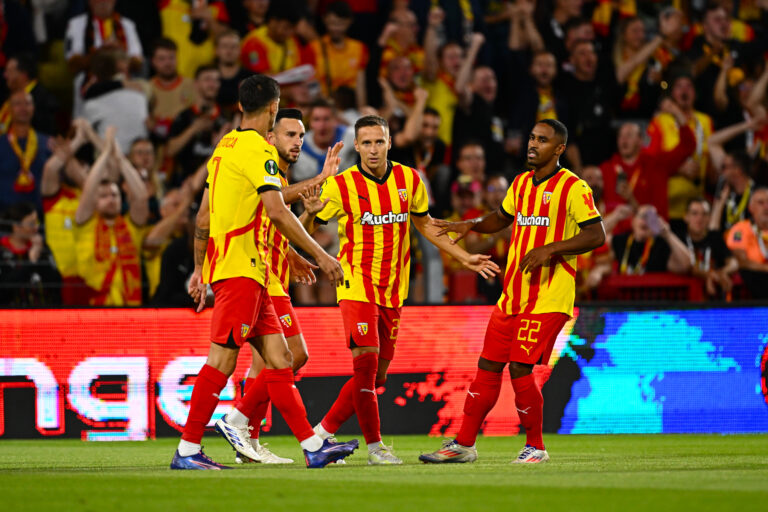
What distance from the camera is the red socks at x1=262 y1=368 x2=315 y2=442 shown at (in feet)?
24.6

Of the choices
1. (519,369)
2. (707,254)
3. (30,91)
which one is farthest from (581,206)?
(30,91)

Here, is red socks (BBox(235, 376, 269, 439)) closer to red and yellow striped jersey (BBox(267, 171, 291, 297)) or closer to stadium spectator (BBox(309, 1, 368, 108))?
red and yellow striped jersey (BBox(267, 171, 291, 297))

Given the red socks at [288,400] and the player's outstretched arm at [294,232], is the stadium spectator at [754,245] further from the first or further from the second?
the player's outstretched arm at [294,232]

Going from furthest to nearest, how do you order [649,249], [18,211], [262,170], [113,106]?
[113,106] → [649,249] → [18,211] → [262,170]

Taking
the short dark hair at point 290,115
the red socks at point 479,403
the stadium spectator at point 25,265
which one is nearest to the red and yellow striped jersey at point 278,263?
the short dark hair at point 290,115

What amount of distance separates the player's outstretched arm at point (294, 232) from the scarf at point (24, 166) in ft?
21.9

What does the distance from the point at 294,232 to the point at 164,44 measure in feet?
24.3

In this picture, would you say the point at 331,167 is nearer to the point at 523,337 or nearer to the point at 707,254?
the point at 523,337

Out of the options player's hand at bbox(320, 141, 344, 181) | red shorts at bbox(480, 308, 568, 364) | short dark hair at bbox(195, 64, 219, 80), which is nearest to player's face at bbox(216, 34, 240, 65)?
short dark hair at bbox(195, 64, 219, 80)

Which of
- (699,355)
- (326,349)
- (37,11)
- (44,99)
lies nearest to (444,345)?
(326,349)

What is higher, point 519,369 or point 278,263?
point 278,263

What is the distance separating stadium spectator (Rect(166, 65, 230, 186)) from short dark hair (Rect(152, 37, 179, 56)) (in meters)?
0.43

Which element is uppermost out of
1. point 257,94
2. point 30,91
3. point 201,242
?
point 30,91

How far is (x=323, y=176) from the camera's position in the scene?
26.2 feet
